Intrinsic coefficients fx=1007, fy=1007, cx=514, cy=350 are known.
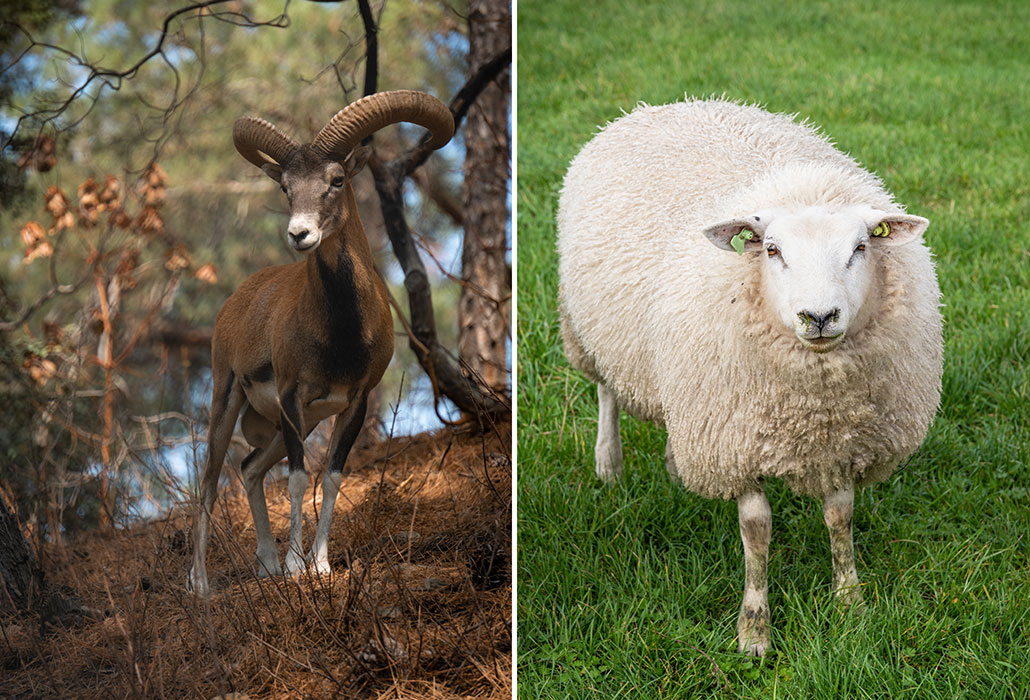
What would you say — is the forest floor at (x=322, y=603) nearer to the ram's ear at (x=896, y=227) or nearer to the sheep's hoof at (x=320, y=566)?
the sheep's hoof at (x=320, y=566)

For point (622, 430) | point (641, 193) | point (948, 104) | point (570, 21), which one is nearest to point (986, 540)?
point (622, 430)

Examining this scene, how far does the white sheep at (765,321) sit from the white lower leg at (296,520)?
1150 millimetres

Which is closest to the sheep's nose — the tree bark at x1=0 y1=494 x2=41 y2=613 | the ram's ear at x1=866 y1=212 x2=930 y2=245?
the ram's ear at x1=866 y1=212 x2=930 y2=245

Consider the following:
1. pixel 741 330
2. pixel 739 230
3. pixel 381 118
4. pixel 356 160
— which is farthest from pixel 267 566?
pixel 739 230

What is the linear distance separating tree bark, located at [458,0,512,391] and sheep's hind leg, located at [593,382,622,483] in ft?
3.76

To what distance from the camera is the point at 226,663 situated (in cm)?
255

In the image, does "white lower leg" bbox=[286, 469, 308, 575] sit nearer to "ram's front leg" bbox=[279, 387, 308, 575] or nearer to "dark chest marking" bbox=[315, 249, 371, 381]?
"ram's front leg" bbox=[279, 387, 308, 575]

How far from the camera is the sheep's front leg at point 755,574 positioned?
300 centimetres

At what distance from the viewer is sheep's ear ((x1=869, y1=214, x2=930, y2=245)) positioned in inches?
103

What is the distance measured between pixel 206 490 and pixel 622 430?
1974mm

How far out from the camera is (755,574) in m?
3.04

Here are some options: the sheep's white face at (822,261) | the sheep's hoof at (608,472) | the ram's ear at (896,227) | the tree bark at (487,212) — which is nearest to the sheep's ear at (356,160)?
the tree bark at (487,212)

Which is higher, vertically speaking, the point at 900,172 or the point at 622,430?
the point at 900,172

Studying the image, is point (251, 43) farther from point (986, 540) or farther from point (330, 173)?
point (986, 540)
